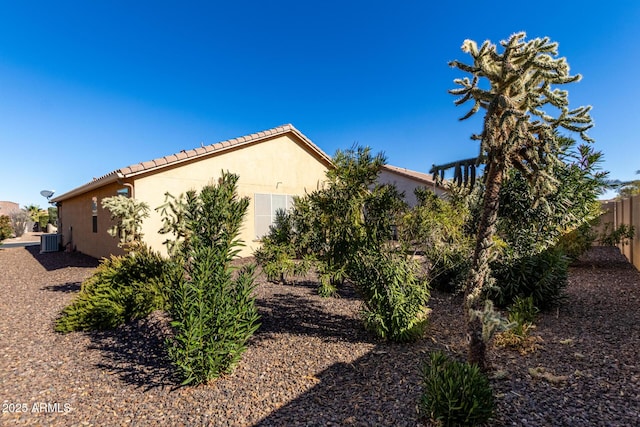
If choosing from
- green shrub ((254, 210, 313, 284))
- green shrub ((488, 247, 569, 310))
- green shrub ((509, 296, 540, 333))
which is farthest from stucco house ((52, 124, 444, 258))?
green shrub ((509, 296, 540, 333))

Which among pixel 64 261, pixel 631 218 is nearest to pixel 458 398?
pixel 631 218

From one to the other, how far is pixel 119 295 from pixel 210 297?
3.10m

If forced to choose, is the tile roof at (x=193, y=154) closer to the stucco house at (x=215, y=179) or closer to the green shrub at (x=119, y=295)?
the stucco house at (x=215, y=179)

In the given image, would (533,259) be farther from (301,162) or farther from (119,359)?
(301,162)

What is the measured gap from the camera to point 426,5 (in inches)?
383

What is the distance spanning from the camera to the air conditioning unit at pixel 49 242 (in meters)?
15.7

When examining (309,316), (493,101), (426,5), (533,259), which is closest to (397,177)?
(426,5)

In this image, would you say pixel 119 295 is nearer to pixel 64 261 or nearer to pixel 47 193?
pixel 64 261

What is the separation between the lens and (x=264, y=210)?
40.9ft

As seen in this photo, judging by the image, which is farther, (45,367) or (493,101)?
(45,367)

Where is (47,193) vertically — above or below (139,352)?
above

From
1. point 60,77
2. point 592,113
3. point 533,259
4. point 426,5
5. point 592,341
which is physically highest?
point 426,5

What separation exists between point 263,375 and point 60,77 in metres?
14.1

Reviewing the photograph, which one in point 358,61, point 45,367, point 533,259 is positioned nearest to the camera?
point 45,367
